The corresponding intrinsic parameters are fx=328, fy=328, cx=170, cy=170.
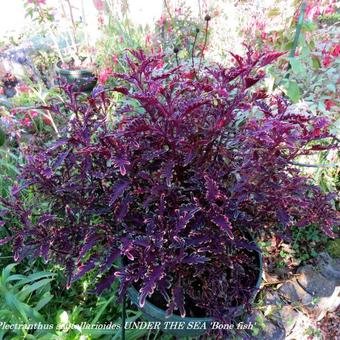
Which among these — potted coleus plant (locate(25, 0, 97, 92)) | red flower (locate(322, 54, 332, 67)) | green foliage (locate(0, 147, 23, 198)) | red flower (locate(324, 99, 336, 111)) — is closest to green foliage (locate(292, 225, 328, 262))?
red flower (locate(324, 99, 336, 111))

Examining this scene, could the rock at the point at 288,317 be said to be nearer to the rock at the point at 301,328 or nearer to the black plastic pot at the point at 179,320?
the rock at the point at 301,328

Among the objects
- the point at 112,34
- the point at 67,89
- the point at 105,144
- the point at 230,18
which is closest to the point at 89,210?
the point at 105,144

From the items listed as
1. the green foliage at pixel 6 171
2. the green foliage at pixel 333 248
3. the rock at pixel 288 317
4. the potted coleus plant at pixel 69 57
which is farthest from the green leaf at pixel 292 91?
the potted coleus plant at pixel 69 57

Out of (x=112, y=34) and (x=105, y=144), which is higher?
(x=112, y=34)

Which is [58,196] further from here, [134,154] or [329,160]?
[329,160]

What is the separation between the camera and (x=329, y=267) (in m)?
1.97

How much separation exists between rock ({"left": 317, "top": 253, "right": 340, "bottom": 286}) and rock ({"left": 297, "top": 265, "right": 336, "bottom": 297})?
1.1 inches

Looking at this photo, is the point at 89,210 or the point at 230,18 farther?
the point at 230,18

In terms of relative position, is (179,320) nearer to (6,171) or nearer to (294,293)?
(294,293)

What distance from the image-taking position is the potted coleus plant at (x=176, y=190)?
1042 mm

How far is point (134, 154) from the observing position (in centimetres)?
116

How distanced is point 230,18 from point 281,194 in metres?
3.99

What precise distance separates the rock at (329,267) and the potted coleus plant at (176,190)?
2.86 ft

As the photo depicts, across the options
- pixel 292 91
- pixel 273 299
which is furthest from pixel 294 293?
pixel 292 91
